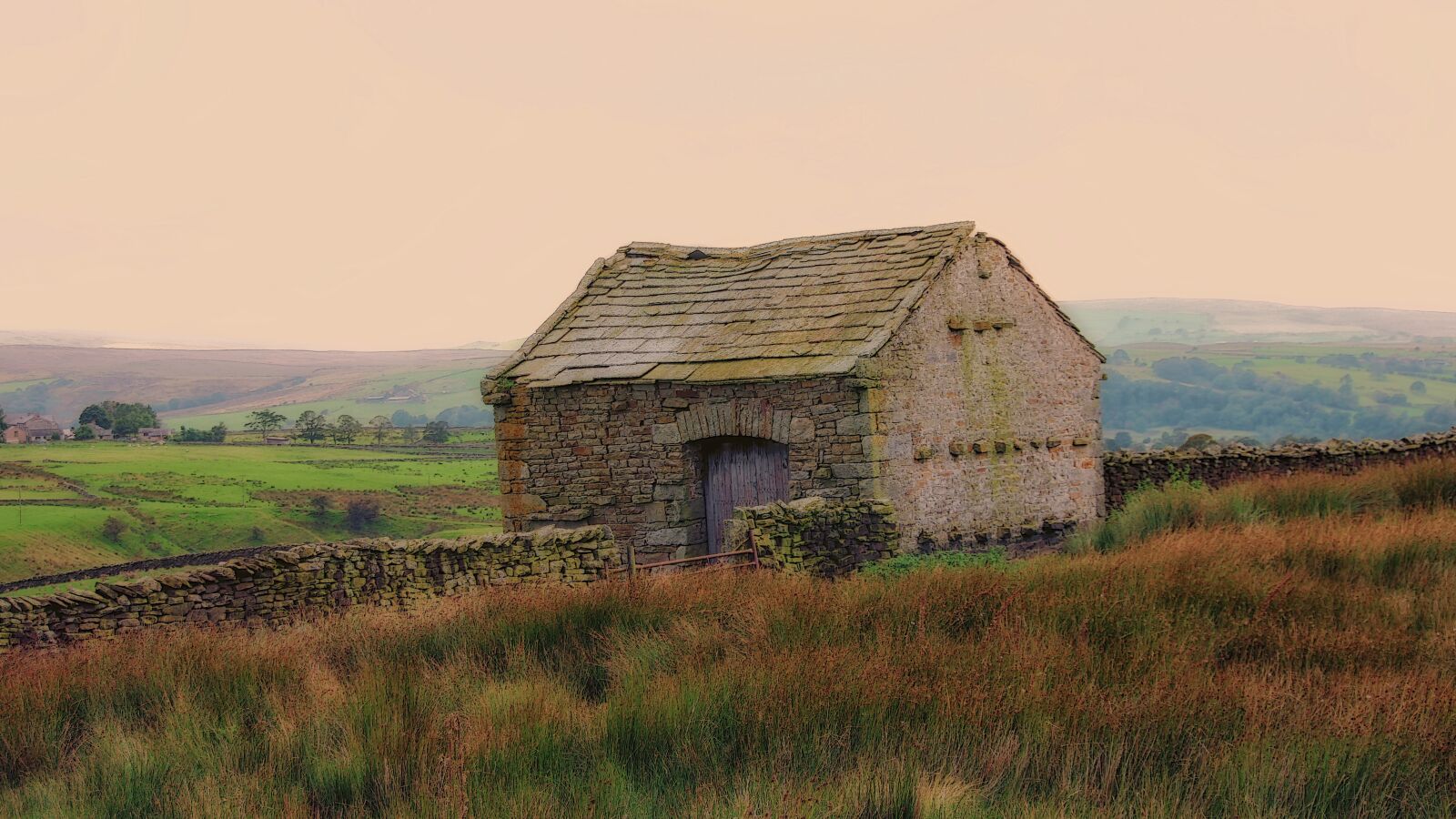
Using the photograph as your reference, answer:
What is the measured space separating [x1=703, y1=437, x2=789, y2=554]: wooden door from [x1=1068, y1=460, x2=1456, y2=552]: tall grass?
346 centimetres

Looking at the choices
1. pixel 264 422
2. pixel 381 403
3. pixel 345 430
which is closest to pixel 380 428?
pixel 345 430

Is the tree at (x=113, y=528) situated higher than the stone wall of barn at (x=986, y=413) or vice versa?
the stone wall of barn at (x=986, y=413)

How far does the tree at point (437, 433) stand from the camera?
77875 millimetres

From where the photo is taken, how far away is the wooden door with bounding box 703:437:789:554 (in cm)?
1476

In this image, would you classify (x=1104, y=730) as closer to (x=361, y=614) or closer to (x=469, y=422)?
(x=361, y=614)

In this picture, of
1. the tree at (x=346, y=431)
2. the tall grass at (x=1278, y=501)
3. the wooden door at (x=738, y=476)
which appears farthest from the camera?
the tree at (x=346, y=431)

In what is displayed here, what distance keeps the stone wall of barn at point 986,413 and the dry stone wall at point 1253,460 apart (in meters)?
1.98

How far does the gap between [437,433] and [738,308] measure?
64627mm

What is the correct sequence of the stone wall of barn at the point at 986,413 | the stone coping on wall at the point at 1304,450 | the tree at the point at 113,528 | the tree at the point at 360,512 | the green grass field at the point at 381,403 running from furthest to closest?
the green grass field at the point at 381,403
the tree at the point at 360,512
the tree at the point at 113,528
the stone coping on wall at the point at 1304,450
the stone wall of barn at the point at 986,413

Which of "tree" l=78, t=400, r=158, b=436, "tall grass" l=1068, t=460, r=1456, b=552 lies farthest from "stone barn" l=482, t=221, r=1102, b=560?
"tree" l=78, t=400, r=158, b=436

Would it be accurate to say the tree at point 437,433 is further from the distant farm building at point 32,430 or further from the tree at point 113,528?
the tree at point 113,528

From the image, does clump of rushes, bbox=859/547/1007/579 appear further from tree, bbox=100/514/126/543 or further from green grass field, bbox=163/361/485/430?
green grass field, bbox=163/361/485/430

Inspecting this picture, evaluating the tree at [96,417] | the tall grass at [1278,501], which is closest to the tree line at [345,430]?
the tree at [96,417]

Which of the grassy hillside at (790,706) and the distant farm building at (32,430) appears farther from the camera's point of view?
the distant farm building at (32,430)
